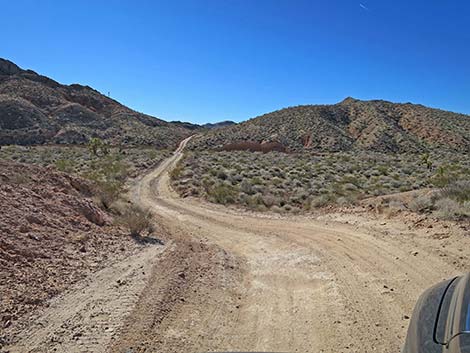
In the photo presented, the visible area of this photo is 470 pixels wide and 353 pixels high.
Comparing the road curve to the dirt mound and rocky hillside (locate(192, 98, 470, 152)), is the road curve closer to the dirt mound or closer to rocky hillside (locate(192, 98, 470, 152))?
the dirt mound

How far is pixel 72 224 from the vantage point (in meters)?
10.4

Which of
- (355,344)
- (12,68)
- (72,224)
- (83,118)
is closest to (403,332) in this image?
(355,344)

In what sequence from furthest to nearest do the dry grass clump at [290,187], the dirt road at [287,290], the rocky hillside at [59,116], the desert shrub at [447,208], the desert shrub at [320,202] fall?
the rocky hillside at [59,116] → the dry grass clump at [290,187] → the desert shrub at [320,202] → the desert shrub at [447,208] → the dirt road at [287,290]

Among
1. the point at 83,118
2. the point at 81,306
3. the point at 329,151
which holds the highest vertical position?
the point at 83,118

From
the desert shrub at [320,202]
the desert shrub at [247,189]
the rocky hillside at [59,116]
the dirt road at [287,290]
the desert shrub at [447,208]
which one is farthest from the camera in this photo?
the rocky hillside at [59,116]

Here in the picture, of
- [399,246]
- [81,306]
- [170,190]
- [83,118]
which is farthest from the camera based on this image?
[83,118]

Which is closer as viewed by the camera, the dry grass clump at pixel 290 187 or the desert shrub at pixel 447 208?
the desert shrub at pixel 447 208

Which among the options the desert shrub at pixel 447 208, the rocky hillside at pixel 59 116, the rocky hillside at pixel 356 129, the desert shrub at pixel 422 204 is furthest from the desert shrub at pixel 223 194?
the rocky hillside at pixel 59 116

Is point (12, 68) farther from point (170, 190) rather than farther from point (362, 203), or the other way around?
point (362, 203)

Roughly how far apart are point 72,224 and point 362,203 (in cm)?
1127

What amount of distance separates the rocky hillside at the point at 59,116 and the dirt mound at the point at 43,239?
64.7m

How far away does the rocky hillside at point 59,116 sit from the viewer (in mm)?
76438

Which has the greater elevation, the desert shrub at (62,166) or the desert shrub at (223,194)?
the desert shrub at (62,166)

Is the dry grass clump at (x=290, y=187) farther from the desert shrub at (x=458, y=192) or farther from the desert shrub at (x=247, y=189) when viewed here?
the desert shrub at (x=458, y=192)
